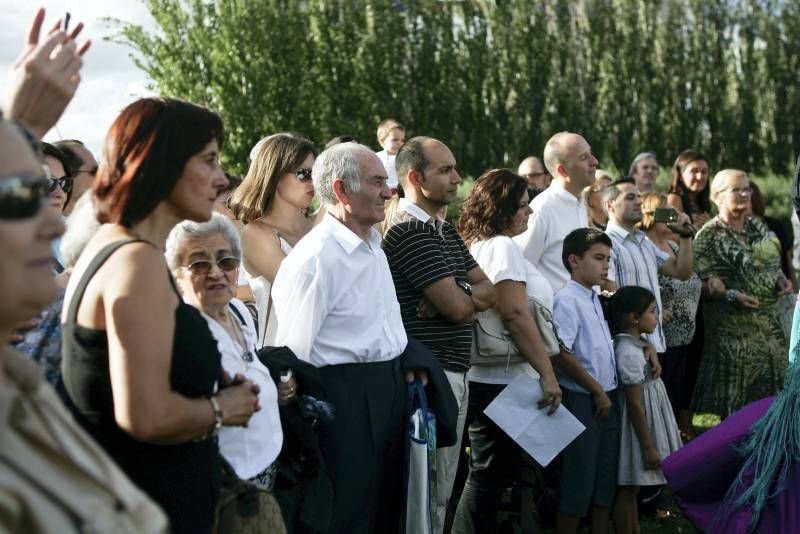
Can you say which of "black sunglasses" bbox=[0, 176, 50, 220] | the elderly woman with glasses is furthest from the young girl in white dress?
"black sunglasses" bbox=[0, 176, 50, 220]

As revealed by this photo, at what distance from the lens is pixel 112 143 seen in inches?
112

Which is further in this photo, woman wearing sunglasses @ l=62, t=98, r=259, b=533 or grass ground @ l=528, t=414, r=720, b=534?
grass ground @ l=528, t=414, r=720, b=534

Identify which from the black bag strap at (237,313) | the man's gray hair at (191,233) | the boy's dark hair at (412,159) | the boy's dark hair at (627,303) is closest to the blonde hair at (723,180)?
the boy's dark hair at (627,303)

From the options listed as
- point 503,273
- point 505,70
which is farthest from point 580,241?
point 505,70

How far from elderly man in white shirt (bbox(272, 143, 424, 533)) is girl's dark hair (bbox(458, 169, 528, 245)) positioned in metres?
1.38

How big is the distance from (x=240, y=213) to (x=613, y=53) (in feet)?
64.3

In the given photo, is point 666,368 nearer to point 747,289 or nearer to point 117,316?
point 747,289

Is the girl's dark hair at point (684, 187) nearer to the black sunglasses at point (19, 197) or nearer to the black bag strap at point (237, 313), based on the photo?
the black bag strap at point (237, 313)

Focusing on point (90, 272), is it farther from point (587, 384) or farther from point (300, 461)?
point (587, 384)

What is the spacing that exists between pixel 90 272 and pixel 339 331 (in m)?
1.82

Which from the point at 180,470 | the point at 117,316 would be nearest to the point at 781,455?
the point at 180,470

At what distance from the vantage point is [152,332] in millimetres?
2611

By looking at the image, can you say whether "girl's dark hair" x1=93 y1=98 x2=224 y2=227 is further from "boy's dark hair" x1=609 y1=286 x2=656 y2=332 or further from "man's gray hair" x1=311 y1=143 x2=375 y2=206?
"boy's dark hair" x1=609 y1=286 x2=656 y2=332

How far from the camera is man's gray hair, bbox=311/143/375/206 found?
4.69m
